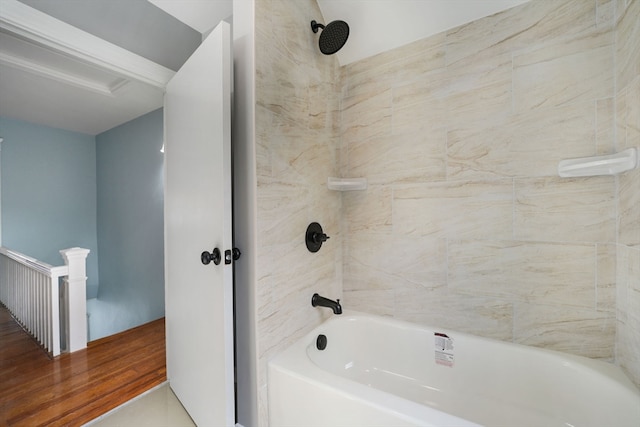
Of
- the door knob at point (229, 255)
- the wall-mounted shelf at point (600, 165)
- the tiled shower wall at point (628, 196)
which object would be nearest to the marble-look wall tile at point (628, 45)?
the tiled shower wall at point (628, 196)

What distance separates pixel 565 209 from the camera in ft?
3.97

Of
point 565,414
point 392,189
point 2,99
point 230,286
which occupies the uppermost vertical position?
point 2,99

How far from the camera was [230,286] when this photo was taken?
3.82ft

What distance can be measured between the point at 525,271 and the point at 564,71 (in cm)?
92

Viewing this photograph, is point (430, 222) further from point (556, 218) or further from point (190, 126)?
point (190, 126)

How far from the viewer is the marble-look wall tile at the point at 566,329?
1166 mm

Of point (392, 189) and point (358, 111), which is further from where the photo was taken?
point (358, 111)

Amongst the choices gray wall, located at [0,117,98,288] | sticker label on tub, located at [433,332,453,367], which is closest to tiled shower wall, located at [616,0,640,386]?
sticker label on tub, located at [433,332,453,367]

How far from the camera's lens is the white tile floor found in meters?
1.43

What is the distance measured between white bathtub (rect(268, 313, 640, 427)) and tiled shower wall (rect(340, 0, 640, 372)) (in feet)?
0.35

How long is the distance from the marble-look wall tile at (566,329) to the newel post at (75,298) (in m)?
3.16

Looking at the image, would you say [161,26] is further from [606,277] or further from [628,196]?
[606,277]

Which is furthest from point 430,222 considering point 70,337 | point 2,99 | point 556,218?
point 2,99

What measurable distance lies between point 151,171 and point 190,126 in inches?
87.4
